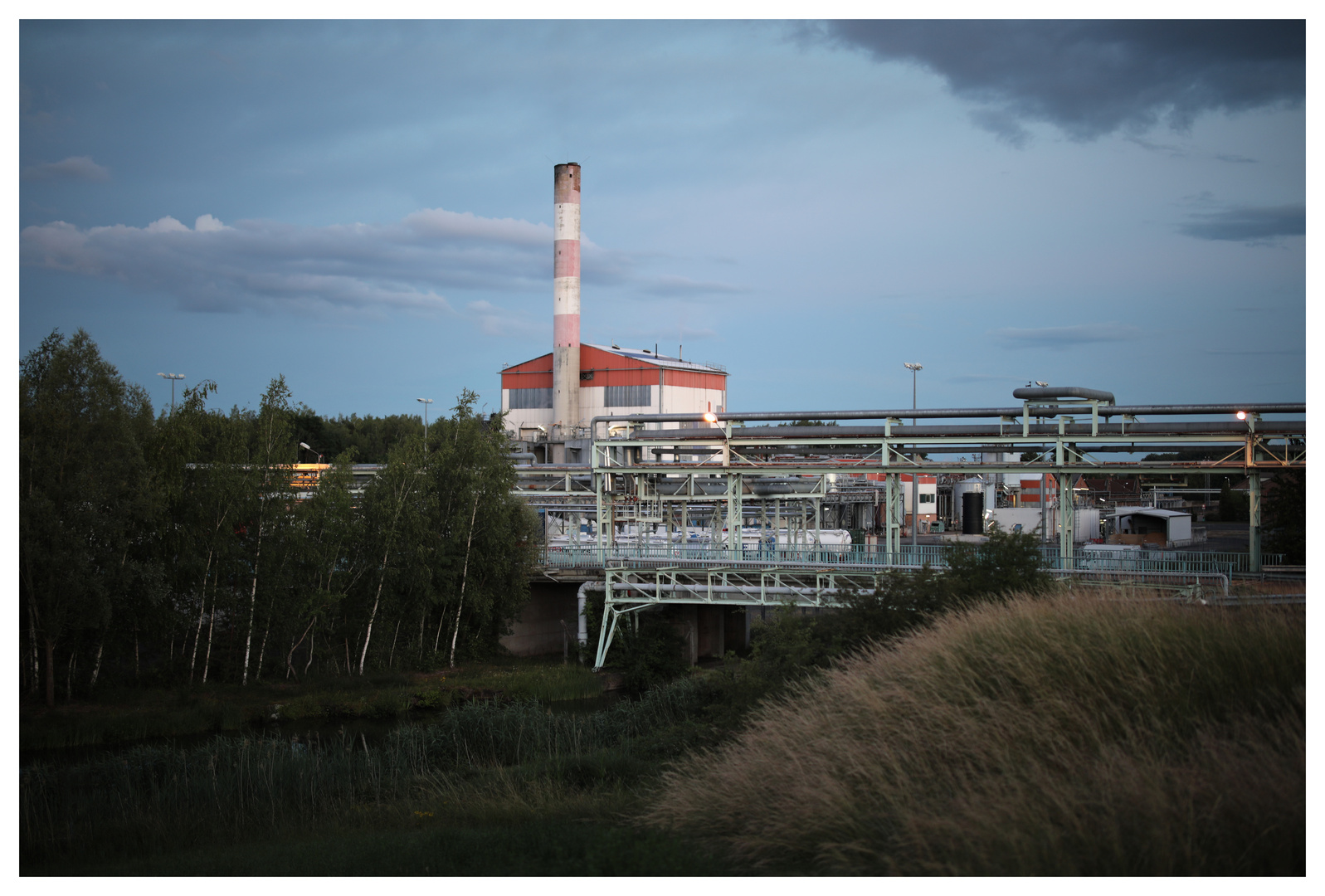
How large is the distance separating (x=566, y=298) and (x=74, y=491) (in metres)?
39.0

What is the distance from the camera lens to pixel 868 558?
31688 millimetres

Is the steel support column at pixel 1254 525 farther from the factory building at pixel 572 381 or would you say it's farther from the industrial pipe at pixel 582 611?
the factory building at pixel 572 381

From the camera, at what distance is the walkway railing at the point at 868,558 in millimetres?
28078

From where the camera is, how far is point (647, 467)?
113ft

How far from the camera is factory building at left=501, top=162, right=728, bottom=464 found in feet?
190

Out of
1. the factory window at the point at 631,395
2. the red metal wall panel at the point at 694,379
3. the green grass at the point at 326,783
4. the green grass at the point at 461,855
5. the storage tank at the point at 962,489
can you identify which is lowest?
the green grass at the point at 326,783

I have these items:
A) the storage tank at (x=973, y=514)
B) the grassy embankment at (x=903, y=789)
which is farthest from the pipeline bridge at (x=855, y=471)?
the storage tank at (x=973, y=514)

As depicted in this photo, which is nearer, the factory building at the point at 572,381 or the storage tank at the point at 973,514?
the factory building at the point at 572,381

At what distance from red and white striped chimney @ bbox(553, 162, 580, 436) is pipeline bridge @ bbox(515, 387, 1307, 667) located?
2021 cm

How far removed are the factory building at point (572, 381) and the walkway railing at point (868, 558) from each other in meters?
21.7

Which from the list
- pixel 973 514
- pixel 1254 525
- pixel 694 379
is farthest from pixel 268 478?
pixel 973 514

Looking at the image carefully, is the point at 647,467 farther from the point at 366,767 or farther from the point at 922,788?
the point at 922,788

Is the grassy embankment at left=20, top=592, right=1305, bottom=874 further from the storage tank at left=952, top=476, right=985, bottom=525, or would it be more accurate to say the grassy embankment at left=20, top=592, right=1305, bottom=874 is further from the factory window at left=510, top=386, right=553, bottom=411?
the storage tank at left=952, top=476, right=985, bottom=525

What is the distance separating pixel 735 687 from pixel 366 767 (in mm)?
7939
